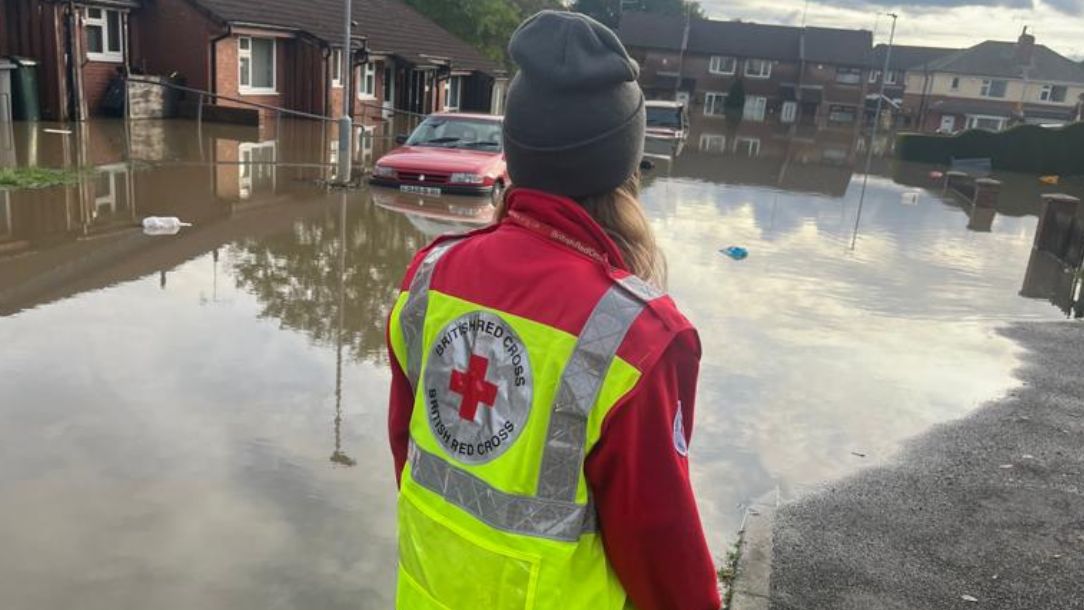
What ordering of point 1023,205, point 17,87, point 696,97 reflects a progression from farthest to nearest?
point 696,97 < point 1023,205 < point 17,87

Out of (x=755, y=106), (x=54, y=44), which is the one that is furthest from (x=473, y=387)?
(x=755, y=106)

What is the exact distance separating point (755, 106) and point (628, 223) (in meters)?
68.8

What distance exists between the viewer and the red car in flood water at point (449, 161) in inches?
518

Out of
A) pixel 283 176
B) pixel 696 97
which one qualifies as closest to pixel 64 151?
pixel 283 176

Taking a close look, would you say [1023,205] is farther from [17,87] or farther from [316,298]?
[17,87]

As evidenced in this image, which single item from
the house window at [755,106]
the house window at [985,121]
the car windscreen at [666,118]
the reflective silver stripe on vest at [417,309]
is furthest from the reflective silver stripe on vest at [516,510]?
the house window at [985,121]

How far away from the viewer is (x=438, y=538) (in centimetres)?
163

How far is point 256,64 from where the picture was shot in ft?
86.4

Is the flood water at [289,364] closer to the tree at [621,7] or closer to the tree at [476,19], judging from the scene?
the tree at [476,19]

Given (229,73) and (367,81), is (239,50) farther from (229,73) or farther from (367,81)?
(367,81)

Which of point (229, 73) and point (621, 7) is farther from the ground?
point (621, 7)

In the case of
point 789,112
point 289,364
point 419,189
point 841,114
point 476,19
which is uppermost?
point 476,19

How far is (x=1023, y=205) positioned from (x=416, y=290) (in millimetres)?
23063

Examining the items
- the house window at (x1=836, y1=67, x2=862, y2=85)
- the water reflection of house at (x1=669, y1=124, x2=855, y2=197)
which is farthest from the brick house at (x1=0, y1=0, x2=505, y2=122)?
the house window at (x1=836, y1=67, x2=862, y2=85)
